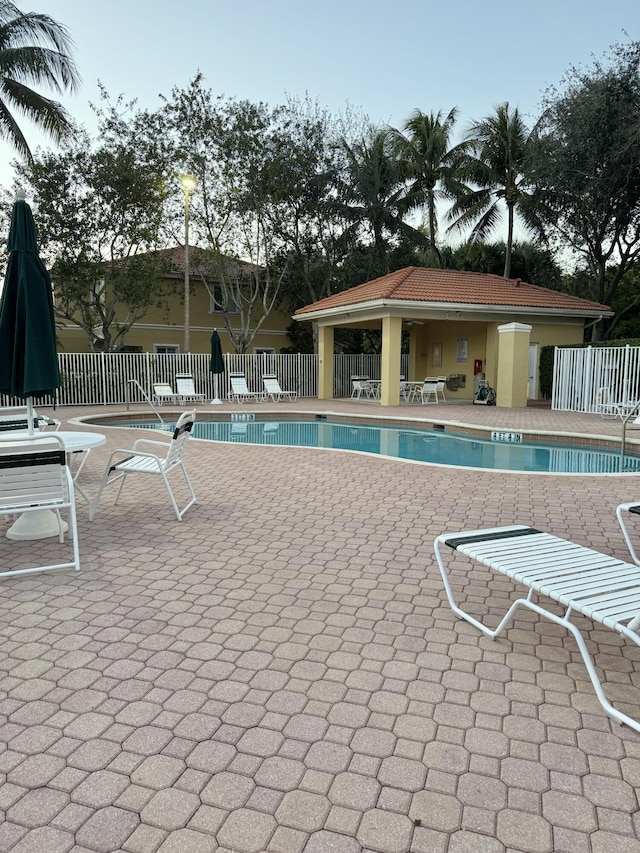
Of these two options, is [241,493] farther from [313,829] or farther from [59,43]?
[59,43]

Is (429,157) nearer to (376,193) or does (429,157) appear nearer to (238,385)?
(376,193)

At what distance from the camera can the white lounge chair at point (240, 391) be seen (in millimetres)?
19703

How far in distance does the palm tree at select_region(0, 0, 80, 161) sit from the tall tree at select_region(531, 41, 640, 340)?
15179mm

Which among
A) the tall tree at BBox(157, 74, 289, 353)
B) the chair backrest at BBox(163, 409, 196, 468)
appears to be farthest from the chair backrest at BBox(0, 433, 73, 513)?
the tall tree at BBox(157, 74, 289, 353)

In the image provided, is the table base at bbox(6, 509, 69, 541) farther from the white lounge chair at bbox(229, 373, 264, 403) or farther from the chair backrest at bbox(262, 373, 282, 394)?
the chair backrest at bbox(262, 373, 282, 394)

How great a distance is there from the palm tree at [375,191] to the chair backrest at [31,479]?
920 inches

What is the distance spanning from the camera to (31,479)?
3.97 meters

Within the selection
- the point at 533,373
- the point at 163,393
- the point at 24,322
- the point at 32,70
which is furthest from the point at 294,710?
the point at 32,70

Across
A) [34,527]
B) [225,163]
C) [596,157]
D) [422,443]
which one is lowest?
[422,443]

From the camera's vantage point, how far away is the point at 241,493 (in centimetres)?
645

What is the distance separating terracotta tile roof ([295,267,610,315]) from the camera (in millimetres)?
17891

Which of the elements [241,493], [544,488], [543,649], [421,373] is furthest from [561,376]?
[543,649]

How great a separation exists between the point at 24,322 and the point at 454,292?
16.1 metres

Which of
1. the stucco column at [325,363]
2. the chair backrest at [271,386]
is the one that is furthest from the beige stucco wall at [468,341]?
the chair backrest at [271,386]
